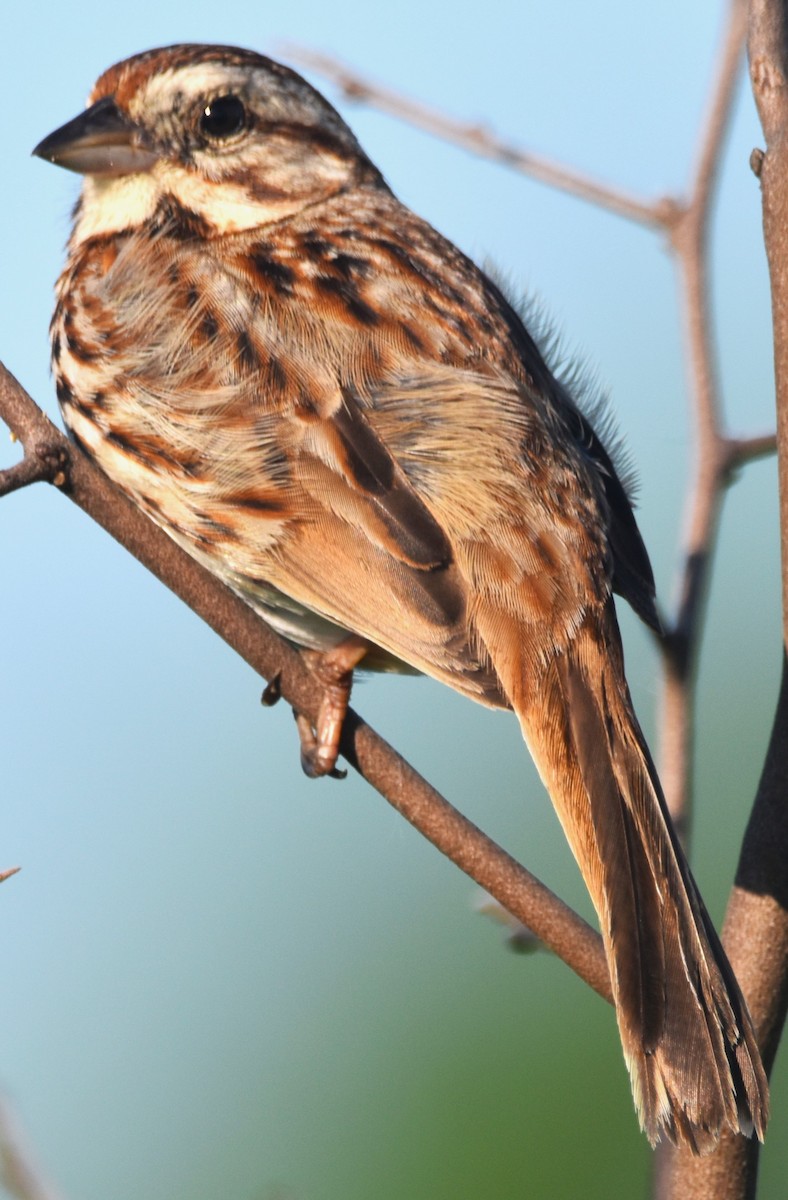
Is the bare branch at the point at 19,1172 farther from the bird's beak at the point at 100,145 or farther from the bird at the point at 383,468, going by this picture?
the bird's beak at the point at 100,145

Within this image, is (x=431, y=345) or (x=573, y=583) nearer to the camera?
(x=573, y=583)

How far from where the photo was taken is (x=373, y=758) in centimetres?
253

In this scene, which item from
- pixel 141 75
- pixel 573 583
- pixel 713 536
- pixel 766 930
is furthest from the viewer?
pixel 141 75

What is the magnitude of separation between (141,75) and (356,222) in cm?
59

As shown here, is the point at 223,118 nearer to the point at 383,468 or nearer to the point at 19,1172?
the point at 383,468

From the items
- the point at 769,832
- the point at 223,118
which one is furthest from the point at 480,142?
the point at 769,832

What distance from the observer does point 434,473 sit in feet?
9.20

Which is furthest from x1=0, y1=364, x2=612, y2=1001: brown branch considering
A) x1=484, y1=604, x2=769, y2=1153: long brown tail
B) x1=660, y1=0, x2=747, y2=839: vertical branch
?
x1=660, y1=0, x2=747, y2=839: vertical branch

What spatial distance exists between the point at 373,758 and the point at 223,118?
5.96ft

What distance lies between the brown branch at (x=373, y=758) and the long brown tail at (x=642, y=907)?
0.08 meters

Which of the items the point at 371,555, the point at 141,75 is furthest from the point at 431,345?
the point at 141,75

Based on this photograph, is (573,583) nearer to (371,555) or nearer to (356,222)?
(371,555)

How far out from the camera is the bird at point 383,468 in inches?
97.0

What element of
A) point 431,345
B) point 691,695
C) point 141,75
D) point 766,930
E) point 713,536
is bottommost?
point 766,930
